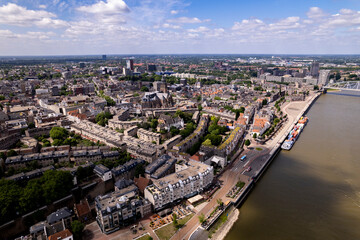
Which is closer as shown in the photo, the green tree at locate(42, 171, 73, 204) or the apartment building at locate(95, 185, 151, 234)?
the apartment building at locate(95, 185, 151, 234)

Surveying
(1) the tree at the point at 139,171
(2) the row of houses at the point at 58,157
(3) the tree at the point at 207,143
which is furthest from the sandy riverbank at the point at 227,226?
(2) the row of houses at the point at 58,157

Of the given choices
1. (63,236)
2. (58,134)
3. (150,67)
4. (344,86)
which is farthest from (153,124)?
(150,67)

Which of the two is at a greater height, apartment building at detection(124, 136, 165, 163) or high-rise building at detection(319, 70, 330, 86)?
high-rise building at detection(319, 70, 330, 86)

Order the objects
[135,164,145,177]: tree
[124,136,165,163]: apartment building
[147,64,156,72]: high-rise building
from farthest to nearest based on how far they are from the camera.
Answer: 1. [147,64,156,72]: high-rise building
2. [124,136,165,163]: apartment building
3. [135,164,145,177]: tree

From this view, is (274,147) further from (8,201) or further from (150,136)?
(8,201)

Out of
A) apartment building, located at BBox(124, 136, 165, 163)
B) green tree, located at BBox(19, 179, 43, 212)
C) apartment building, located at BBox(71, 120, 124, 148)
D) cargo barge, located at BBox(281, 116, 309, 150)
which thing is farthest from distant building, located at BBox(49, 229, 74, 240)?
cargo barge, located at BBox(281, 116, 309, 150)

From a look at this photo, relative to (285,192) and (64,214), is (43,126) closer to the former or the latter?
(64,214)

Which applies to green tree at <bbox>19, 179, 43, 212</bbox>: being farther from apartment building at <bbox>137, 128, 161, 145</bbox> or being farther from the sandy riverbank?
apartment building at <bbox>137, 128, 161, 145</bbox>
